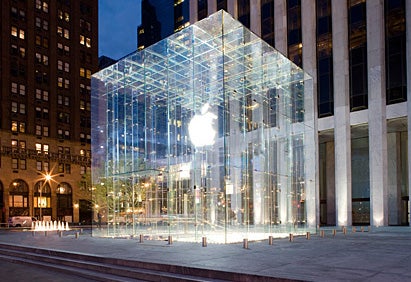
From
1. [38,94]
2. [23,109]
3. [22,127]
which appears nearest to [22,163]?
[22,127]

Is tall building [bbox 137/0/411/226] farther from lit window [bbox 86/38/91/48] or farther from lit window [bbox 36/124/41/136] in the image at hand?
lit window [bbox 86/38/91/48]

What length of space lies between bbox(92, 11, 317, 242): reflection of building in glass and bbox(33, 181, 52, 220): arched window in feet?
162

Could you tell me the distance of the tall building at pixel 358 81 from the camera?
3931 centimetres

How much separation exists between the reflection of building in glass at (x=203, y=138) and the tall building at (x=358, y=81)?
1054cm

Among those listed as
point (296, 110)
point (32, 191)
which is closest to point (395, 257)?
point (296, 110)

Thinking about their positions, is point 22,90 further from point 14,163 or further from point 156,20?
point 156,20

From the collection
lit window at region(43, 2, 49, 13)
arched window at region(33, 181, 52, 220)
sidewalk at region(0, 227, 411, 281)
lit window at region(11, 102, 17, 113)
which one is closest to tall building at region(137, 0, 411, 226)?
sidewalk at region(0, 227, 411, 281)

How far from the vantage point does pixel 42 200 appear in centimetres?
7812

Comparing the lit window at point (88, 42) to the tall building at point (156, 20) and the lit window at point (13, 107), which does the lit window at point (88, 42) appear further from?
the lit window at point (13, 107)

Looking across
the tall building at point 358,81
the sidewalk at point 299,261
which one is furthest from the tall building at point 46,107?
the sidewalk at point 299,261

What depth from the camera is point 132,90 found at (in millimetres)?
30047

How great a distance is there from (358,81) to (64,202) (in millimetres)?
62075

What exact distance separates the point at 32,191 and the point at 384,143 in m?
61.4

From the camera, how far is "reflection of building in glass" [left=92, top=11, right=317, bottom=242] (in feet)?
81.4
